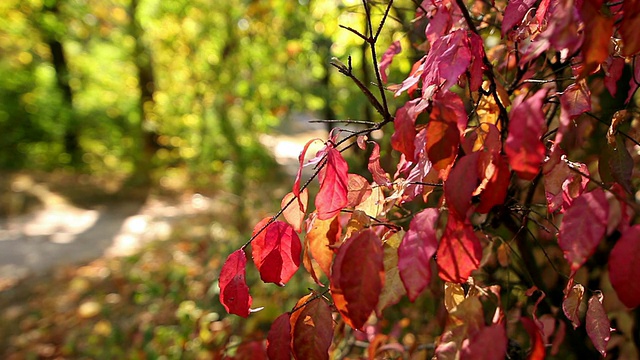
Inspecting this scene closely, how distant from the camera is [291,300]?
→ 9.69 feet

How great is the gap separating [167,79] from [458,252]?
691 cm

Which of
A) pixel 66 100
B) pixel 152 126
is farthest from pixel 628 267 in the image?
pixel 66 100

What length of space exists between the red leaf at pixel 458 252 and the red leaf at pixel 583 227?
0.12m

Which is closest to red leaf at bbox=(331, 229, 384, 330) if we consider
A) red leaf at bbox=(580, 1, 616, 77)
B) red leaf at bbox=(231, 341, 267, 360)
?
red leaf at bbox=(580, 1, 616, 77)

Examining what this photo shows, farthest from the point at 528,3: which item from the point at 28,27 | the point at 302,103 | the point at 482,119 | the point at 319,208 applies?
the point at 28,27

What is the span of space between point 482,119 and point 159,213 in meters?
7.27

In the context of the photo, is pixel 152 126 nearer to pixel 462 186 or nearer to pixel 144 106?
pixel 144 106

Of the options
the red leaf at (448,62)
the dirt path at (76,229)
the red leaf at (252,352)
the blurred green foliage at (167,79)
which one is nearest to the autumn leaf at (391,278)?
the red leaf at (448,62)

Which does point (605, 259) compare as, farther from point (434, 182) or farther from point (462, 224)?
point (462, 224)

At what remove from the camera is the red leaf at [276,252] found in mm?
808

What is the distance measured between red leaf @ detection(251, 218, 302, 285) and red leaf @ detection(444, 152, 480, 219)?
0.30 m

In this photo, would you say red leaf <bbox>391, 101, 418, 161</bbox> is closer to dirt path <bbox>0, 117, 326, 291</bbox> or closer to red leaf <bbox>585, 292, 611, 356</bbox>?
red leaf <bbox>585, 292, 611, 356</bbox>

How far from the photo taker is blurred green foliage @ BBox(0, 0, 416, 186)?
14.4 feet

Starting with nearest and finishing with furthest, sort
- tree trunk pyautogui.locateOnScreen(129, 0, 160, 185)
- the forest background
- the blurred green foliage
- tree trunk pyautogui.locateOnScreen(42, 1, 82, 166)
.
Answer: the forest background, the blurred green foliage, tree trunk pyautogui.locateOnScreen(129, 0, 160, 185), tree trunk pyautogui.locateOnScreen(42, 1, 82, 166)
